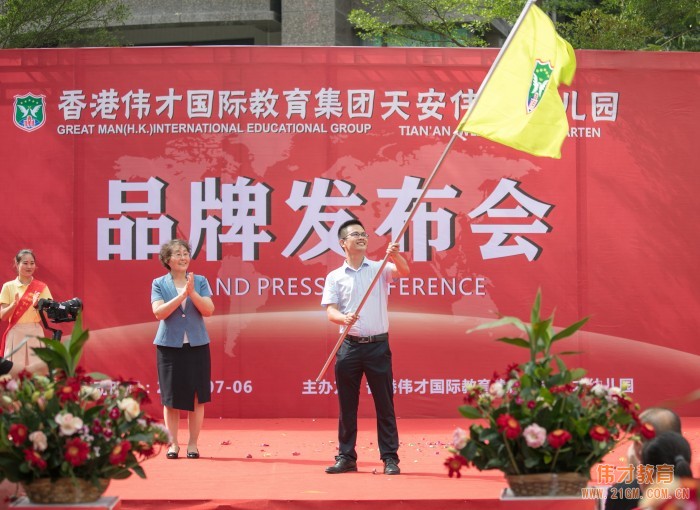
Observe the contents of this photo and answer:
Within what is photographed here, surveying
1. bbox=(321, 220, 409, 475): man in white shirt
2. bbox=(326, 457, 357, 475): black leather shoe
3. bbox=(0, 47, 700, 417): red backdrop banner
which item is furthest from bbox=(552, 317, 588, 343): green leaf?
bbox=(0, 47, 700, 417): red backdrop banner

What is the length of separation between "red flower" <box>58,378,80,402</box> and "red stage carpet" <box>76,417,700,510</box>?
4.60 feet

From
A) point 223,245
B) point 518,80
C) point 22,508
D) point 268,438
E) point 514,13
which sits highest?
point 514,13

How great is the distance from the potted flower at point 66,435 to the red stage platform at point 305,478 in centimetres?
124

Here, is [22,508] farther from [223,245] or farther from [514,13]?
[514,13]

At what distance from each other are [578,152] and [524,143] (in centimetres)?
255

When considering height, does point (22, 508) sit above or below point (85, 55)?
below

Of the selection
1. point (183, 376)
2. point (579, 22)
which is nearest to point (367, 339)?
point (183, 376)

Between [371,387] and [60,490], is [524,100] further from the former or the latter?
[60,490]

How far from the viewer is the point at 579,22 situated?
31.7 ft

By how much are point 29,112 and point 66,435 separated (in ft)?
15.0

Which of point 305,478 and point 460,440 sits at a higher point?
point 460,440

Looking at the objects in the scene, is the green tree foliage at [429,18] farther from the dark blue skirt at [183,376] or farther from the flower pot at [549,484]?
the flower pot at [549,484]

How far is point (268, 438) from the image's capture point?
6.57 m

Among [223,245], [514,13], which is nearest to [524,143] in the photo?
[223,245]
